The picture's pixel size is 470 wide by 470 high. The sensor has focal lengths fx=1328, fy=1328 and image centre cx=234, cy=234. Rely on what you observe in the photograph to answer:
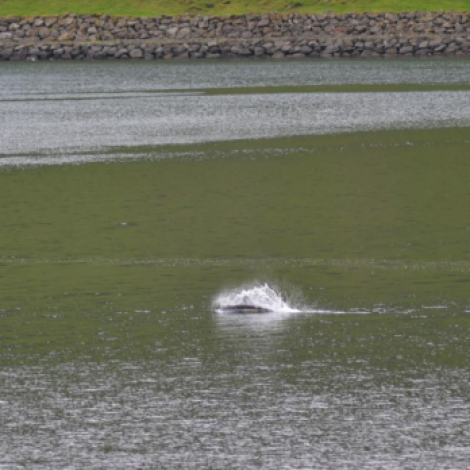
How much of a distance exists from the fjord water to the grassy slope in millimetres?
56304

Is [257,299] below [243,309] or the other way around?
the other way around

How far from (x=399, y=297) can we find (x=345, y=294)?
655mm

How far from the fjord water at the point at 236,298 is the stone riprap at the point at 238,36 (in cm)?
4921

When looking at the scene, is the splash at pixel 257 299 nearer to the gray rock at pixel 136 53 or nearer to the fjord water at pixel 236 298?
the fjord water at pixel 236 298

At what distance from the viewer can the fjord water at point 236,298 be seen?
10227mm

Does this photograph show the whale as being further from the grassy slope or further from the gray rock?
the grassy slope

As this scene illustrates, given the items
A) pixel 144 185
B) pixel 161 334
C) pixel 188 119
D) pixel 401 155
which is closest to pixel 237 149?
pixel 401 155

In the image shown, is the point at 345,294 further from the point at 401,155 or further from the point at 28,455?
the point at 401,155

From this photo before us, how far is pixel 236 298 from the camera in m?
15.0

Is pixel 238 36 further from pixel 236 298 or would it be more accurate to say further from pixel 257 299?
pixel 257 299

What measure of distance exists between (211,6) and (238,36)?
6618mm

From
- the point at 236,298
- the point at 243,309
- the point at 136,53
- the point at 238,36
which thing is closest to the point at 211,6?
the point at 238,36

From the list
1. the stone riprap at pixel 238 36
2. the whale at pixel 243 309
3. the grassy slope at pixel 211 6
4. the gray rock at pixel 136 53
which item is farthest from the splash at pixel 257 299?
the grassy slope at pixel 211 6

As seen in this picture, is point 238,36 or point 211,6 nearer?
point 238,36
